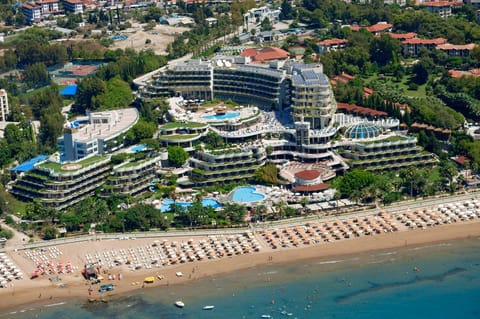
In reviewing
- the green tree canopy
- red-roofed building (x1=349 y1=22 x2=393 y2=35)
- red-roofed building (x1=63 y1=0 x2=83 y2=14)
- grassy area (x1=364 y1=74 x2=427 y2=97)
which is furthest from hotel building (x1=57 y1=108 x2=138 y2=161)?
red-roofed building (x1=63 y1=0 x2=83 y2=14)

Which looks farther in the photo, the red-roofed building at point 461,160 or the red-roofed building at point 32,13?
the red-roofed building at point 32,13

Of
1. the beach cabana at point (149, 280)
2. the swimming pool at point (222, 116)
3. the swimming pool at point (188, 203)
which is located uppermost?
the swimming pool at point (222, 116)

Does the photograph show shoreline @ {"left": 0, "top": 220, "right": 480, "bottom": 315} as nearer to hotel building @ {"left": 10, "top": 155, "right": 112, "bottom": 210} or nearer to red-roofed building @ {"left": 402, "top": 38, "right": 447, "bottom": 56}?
hotel building @ {"left": 10, "top": 155, "right": 112, "bottom": 210}

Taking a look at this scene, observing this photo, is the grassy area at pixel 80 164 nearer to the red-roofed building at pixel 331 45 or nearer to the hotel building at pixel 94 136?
the hotel building at pixel 94 136

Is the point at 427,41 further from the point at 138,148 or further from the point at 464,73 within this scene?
the point at 138,148

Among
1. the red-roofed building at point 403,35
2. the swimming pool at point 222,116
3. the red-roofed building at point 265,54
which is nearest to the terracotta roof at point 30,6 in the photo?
the red-roofed building at point 265,54

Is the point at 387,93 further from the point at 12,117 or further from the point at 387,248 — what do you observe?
the point at 12,117
